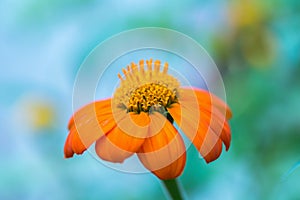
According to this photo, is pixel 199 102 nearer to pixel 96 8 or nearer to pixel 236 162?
pixel 236 162

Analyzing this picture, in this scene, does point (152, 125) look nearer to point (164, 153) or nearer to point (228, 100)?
point (164, 153)

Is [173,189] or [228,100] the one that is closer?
[173,189]

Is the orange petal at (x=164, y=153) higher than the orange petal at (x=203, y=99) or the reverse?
the reverse

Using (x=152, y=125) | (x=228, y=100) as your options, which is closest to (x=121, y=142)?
(x=152, y=125)

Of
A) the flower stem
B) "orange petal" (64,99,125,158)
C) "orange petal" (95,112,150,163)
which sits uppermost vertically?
"orange petal" (64,99,125,158)

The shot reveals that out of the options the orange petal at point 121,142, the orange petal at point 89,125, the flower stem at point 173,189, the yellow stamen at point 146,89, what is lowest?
the flower stem at point 173,189

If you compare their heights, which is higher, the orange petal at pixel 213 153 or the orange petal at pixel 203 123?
the orange petal at pixel 203 123
